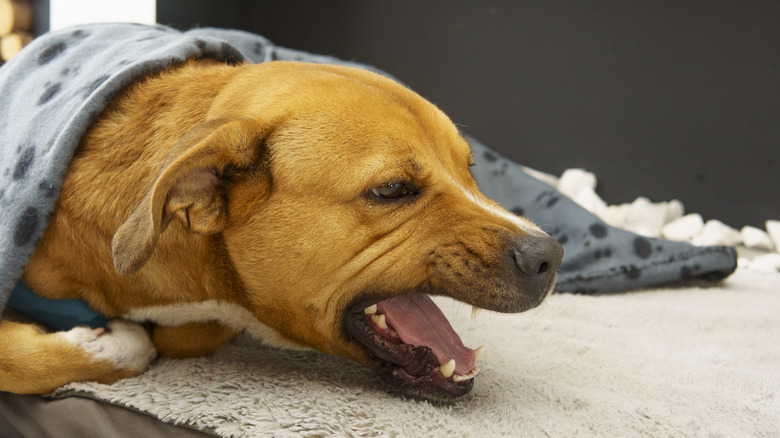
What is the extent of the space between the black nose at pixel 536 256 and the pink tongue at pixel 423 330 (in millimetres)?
331

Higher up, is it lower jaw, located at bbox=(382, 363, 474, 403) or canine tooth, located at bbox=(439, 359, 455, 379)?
canine tooth, located at bbox=(439, 359, 455, 379)

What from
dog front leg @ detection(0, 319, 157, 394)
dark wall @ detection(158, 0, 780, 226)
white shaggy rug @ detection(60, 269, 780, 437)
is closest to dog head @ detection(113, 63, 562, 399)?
white shaggy rug @ detection(60, 269, 780, 437)

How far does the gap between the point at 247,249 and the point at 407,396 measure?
542 mm

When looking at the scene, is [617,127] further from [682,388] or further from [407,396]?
[407,396]

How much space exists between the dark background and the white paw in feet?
8.67

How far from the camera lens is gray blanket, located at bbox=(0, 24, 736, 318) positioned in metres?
1.78

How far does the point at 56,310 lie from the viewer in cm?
184

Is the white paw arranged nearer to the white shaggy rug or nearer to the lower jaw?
the white shaggy rug

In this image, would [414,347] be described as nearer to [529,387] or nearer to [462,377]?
[462,377]

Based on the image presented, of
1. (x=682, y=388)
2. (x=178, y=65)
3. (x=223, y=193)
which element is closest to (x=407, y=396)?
(x=223, y=193)

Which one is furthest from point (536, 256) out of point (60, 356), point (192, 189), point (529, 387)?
point (60, 356)

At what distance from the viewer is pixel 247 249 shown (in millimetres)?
1685

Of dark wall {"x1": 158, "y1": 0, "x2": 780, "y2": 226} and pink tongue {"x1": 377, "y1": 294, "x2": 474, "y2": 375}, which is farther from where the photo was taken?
dark wall {"x1": 158, "y1": 0, "x2": 780, "y2": 226}

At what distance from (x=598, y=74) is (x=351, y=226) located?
3.37 meters
